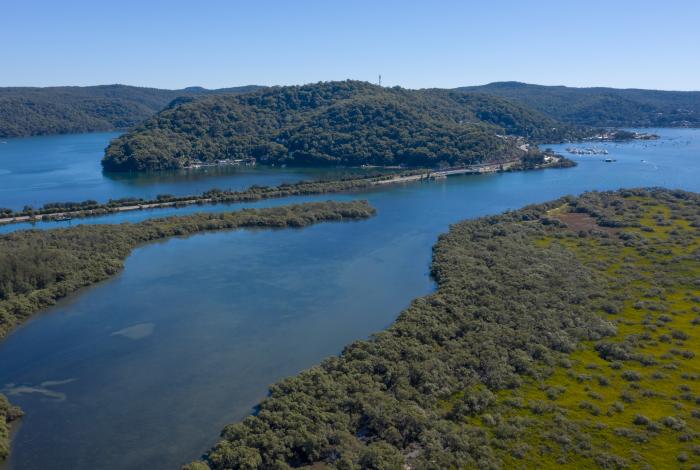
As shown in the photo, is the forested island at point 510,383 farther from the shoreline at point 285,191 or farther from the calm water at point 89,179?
the calm water at point 89,179

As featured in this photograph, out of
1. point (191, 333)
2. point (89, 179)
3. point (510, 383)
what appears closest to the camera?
point (510, 383)

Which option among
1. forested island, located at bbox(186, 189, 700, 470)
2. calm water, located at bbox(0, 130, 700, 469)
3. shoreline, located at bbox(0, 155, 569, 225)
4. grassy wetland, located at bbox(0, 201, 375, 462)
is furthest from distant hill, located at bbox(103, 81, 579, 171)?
forested island, located at bbox(186, 189, 700, 470)

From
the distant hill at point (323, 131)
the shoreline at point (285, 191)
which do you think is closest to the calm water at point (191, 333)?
the shoreline at point (285, 191)

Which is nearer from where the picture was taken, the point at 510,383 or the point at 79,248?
the point at 510,383

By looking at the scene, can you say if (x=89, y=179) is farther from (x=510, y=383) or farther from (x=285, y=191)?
(x=510, y=383)

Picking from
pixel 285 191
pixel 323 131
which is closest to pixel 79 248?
pixel 285 191

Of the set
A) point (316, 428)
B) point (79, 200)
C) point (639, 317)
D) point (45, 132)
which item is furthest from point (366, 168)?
point (45, 132)
